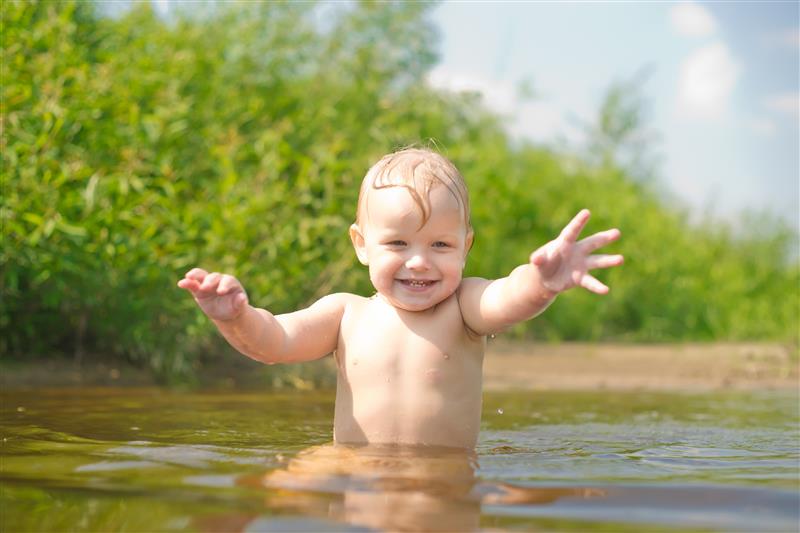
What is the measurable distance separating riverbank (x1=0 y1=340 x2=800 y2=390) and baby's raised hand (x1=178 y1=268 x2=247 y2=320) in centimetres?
284

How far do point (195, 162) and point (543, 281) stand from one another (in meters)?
3.98

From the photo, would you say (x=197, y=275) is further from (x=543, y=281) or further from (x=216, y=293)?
(x=543, y=281)

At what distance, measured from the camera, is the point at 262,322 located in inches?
120

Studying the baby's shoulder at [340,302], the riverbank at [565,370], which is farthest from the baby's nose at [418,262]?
the riverbank at [565,370]

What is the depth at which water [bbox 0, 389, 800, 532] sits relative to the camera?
209cm

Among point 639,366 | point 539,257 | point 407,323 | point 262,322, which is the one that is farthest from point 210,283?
point 639,366

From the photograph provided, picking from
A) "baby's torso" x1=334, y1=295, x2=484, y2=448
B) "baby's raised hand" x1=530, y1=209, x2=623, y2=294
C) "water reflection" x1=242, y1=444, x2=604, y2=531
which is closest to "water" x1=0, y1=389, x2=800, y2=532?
"water reflection" x1=242, y1=444, x2=604, y2=531

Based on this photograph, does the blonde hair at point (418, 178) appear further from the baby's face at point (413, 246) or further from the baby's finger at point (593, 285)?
the baby's finger at point (593, 285)

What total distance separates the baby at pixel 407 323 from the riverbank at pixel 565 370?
2640mm

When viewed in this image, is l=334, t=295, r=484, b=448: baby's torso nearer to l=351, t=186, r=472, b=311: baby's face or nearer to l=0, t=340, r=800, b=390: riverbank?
l=351, t=186, r=472, b=311: baby's face

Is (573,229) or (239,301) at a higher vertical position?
(573,229)

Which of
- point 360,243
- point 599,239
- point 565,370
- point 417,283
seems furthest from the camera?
point 565,370

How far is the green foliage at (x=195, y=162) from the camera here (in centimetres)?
532

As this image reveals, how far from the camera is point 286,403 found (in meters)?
5.07
